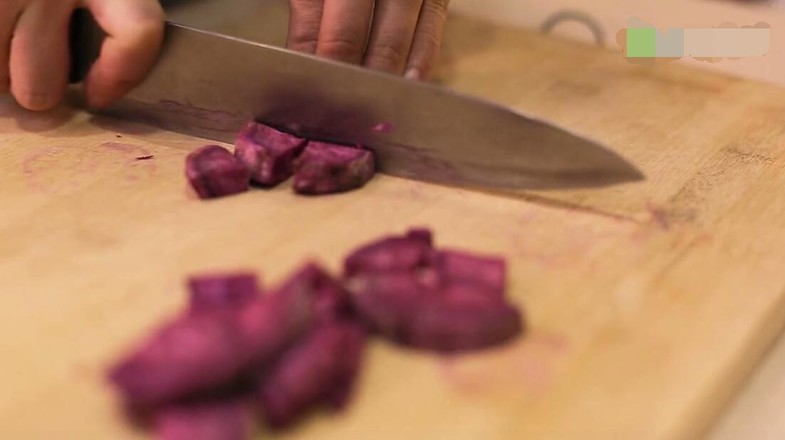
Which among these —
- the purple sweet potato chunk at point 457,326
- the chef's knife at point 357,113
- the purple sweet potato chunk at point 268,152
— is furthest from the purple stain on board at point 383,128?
the purple sweet potato chunk at point 457,326

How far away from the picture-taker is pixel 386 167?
143 centimetres

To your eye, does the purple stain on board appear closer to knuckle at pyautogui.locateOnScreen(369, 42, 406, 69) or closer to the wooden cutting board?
the wooden cutting board

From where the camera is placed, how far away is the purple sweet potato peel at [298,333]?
2.93 ft

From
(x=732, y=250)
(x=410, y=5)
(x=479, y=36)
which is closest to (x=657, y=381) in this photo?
(x=732, y=250)

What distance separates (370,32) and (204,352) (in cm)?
87

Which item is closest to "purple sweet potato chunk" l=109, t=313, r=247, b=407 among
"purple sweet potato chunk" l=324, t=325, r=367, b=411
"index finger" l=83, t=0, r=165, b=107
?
"purple sweet potato chunk" l=324, t=325, r=367, b=411

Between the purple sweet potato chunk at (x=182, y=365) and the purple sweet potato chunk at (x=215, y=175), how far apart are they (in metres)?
0.45

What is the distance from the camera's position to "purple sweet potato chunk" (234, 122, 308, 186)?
1378 millimetres

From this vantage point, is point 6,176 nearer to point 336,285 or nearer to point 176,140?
point 176,140

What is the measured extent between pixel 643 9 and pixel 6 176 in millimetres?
1421

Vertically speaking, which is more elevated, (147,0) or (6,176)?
(147,0)

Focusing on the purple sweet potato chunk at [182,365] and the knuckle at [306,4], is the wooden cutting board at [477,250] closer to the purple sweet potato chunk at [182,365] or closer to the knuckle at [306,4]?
the purple sweet potato chunk at [182,365]

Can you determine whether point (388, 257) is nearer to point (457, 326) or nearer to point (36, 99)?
point (457, 326)

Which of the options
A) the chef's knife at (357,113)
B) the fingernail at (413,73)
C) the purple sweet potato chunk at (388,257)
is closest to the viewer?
the purple sweet potato chunk at (388,257)
